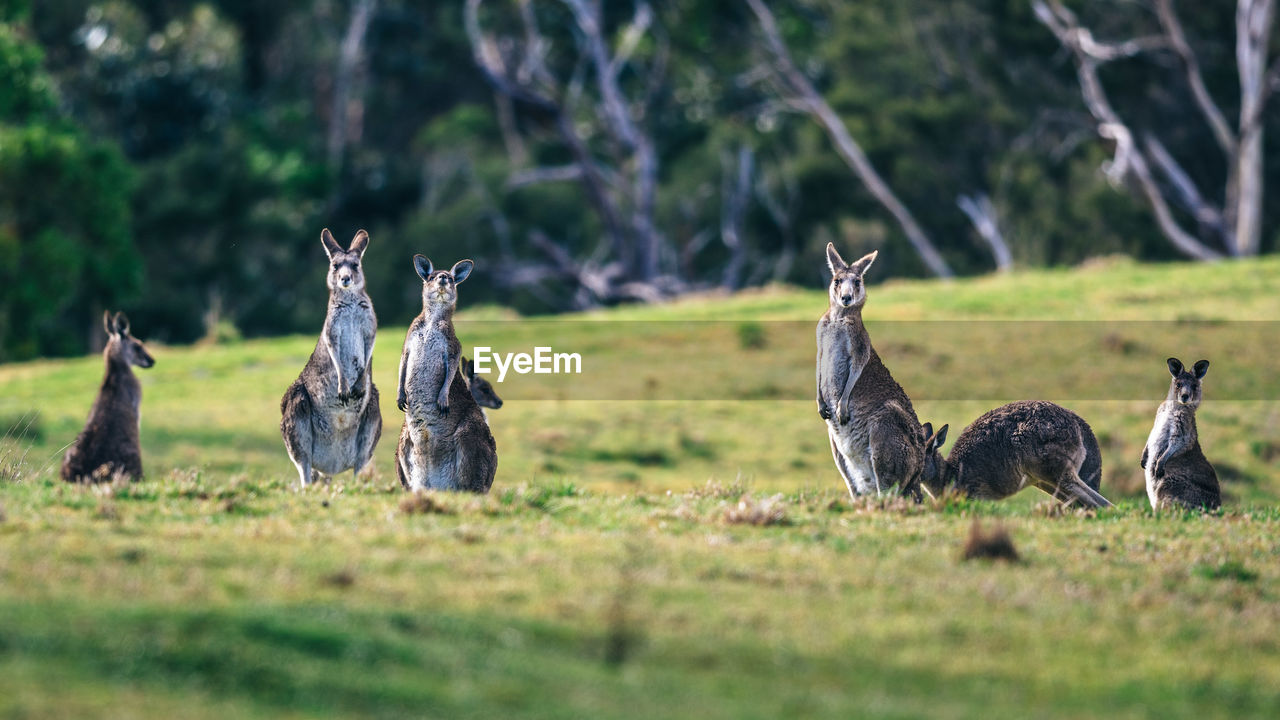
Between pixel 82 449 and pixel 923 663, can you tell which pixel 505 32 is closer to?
pixel 82 449

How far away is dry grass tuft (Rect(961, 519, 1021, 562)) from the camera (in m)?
9.10

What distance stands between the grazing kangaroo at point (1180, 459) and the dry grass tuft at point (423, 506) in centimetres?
539

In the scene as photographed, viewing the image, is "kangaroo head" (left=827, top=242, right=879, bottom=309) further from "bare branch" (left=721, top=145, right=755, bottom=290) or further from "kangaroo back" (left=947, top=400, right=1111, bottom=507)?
"bare branch" (left=721, top=145, right=755, bottom=290)

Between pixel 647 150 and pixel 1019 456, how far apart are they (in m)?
40.0

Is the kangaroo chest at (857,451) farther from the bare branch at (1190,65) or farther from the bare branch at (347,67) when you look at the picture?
the bare branch at (347,67)

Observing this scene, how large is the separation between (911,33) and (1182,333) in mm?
24757

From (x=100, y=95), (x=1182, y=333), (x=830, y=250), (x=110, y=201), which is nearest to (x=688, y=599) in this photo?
(x=830, y=250)

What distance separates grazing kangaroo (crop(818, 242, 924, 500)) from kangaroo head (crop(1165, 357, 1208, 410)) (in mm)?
2147

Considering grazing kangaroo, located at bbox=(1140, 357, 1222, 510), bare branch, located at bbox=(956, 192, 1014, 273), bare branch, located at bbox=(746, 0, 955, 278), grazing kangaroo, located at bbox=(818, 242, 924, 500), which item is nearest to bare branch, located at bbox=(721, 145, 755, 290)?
bare branch, located at bbox=(746, 0, 955, 278)

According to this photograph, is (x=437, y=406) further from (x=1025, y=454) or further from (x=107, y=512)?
(x=1025, y=454)

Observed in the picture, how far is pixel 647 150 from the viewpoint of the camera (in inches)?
2020

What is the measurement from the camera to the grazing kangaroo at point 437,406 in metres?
11.1

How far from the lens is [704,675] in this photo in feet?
22.3

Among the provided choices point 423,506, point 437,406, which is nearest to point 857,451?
point 437,406
